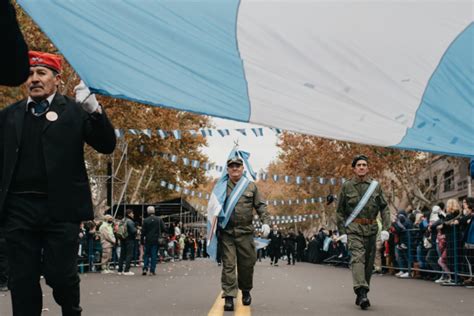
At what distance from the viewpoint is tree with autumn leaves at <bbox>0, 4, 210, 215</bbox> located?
2223 cm

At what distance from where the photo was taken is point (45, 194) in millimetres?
4422

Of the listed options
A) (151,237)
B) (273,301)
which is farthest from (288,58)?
(151,237)

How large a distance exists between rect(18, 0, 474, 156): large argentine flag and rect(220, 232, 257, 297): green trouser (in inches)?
128

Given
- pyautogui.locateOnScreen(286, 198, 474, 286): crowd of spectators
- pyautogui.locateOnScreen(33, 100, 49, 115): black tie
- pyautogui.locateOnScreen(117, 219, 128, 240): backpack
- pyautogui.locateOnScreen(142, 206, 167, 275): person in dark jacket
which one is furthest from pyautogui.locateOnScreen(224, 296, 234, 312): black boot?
pyautogui.locateOnScreen(117, 219, 128, 240): backpack

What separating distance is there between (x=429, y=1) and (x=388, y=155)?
26.6 m

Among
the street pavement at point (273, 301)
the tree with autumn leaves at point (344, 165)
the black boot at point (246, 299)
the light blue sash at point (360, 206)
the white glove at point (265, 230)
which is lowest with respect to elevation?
the street pavement at point (273, 301)

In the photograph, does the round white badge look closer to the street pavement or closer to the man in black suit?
the man in black suit

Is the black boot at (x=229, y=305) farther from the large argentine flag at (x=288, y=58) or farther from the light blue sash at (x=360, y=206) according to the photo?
the large argentine flag at (x=288, y=58)

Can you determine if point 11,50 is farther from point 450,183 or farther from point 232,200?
point 450,183

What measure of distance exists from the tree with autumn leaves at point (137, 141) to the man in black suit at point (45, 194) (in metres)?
13.3

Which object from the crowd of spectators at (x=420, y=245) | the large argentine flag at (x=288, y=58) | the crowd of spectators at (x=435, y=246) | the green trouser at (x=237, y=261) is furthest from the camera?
the crowd of spectators at (x=420, y=245)

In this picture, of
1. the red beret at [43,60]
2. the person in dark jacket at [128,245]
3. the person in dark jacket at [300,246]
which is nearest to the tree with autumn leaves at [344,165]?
the person in dark jacket at [300,246]

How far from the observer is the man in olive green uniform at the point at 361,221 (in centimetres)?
904

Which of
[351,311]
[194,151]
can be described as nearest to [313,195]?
[194,151]
